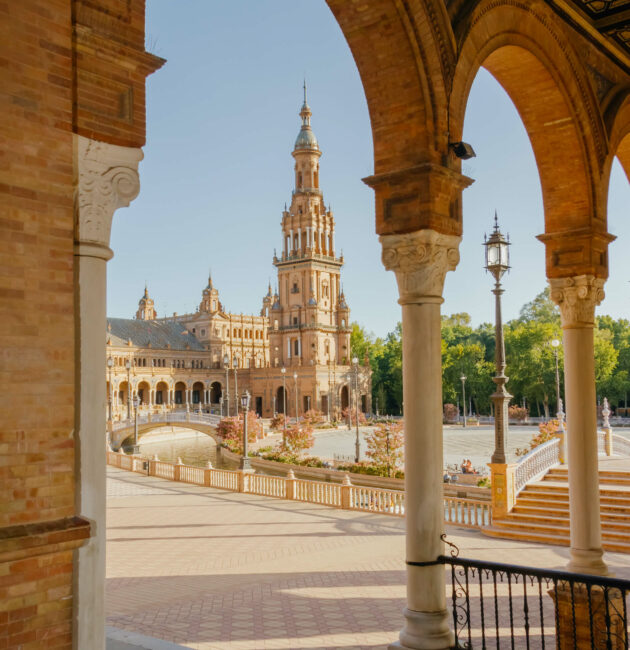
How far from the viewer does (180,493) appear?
75.5 ft

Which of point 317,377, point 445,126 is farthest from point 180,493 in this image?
point 317,377

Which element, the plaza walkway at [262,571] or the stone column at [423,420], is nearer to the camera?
the stone column at [423,420]

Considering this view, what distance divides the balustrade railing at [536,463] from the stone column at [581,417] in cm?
→ 916

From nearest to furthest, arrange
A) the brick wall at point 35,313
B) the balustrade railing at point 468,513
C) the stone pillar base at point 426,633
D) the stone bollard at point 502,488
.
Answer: the brick wall at point 35,313 < the stone pillar base at point 426,633 < the stone bollard at point 502,488 < the balustrade railing at point 468,513

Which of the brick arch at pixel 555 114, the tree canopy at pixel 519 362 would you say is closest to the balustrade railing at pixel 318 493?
the brick arch at pixel 555 114

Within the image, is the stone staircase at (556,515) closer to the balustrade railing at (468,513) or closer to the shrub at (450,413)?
the balustrade railing at (468,513)

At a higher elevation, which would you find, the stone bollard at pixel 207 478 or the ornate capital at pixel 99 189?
the ornate capital at pixel 99 189

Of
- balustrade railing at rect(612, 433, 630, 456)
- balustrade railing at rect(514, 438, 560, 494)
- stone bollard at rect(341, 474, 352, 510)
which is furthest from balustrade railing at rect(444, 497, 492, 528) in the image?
balustrade railing at rect(612, 433, 630, 456)

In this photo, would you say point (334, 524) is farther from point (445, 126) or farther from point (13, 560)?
point (13, 560)

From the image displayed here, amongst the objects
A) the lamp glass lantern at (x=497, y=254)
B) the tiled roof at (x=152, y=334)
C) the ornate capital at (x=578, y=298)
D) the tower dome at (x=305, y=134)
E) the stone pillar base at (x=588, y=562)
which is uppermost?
the tower dome at (x=305, y=134)

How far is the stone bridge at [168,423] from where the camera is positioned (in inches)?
2015

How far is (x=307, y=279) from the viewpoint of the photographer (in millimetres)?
81125

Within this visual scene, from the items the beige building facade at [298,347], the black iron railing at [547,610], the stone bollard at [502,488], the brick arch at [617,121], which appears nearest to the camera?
the black iron railing at [547,610]

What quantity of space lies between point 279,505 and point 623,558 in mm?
9784
